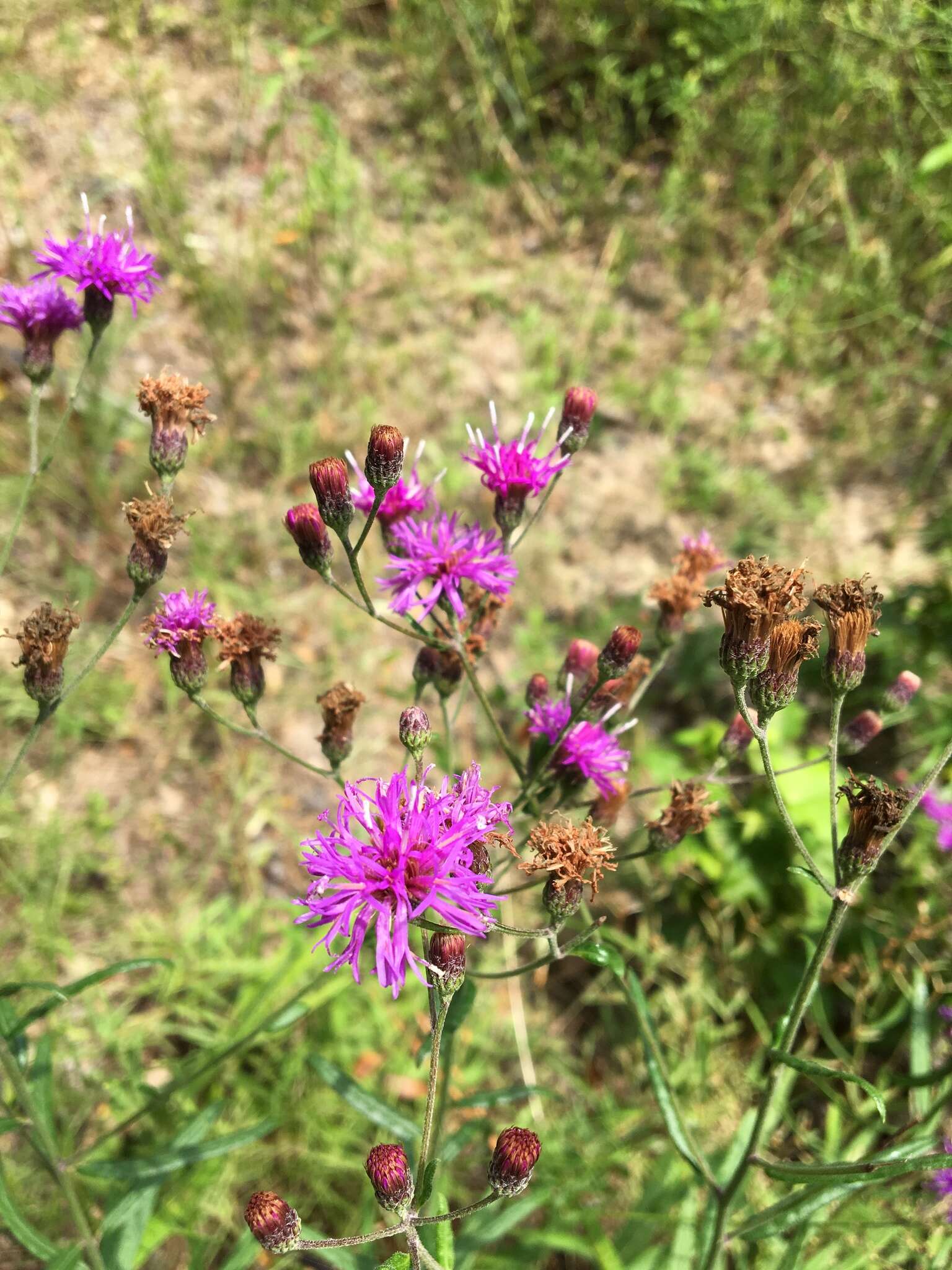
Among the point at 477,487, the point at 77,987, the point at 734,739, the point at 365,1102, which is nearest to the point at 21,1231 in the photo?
the point at 77,987

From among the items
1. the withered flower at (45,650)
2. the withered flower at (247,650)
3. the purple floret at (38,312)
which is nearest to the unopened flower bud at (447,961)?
the withered flower at (247,650)

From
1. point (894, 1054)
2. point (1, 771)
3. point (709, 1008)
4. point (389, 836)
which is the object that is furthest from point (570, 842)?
point (1, 771)

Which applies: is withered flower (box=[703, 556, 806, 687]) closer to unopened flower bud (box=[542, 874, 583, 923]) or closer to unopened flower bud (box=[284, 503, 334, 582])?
unopened flower bud (box=[542, 874, 583, 923])

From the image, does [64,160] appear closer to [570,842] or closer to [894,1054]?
[570,842]

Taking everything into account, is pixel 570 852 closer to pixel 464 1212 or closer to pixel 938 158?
pixel 464 1212

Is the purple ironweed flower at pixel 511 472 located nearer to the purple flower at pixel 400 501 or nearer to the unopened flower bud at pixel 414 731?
the purple flower at pixel 400 501

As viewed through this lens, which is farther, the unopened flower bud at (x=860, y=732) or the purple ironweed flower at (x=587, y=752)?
the unopened flower bud at (x=860, y=732)

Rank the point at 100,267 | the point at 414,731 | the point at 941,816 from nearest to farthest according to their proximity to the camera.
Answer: the point at 414,731
the point at 100,267
the point at 941,816
